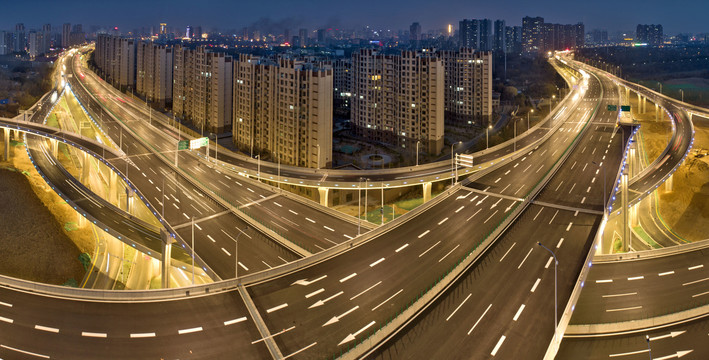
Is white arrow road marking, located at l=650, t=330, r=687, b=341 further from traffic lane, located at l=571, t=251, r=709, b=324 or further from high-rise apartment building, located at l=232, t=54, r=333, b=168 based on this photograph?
high-rise apartment building, located at l=232, t=54, r=333, b=168

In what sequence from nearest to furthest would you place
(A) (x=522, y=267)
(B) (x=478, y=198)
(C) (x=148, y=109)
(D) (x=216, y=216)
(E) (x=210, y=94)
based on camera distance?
(A) (x=522, y=267), (D) (x=216, y=216), (B) (x=478, y=198), (E) (x=210, y=94), (C) (x=148, y=109)

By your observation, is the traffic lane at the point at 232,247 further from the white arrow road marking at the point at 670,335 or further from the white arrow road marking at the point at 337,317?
the white arrow road marking at the point at 670,335

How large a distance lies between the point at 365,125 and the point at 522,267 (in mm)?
81758

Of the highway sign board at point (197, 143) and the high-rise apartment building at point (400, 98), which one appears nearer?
the highway sign board at point (197, 143)

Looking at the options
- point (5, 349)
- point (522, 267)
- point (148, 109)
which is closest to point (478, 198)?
point (522, 267)

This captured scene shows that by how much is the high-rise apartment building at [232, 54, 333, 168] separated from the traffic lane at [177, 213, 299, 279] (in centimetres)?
2848

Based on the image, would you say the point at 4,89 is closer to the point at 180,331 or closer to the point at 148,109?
the point at 148,109

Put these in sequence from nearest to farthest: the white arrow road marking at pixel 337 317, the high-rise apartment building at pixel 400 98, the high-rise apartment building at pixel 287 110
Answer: the white arrow road marking at pixel 337 317, the high-rise apartment building at pixel 287 110, the high-rise apartment building at pixel 400 98

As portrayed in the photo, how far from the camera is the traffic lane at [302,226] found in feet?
143

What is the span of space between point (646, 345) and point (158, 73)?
5792 inches

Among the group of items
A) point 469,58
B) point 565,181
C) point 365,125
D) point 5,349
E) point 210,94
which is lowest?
point 5,349

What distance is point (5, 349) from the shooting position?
24.9m

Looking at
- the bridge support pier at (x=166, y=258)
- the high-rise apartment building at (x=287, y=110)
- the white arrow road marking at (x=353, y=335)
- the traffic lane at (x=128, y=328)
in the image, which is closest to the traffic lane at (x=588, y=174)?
the white arrow road marking at (x=353, y=335)

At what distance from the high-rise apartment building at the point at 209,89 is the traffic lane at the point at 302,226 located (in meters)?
58.5
